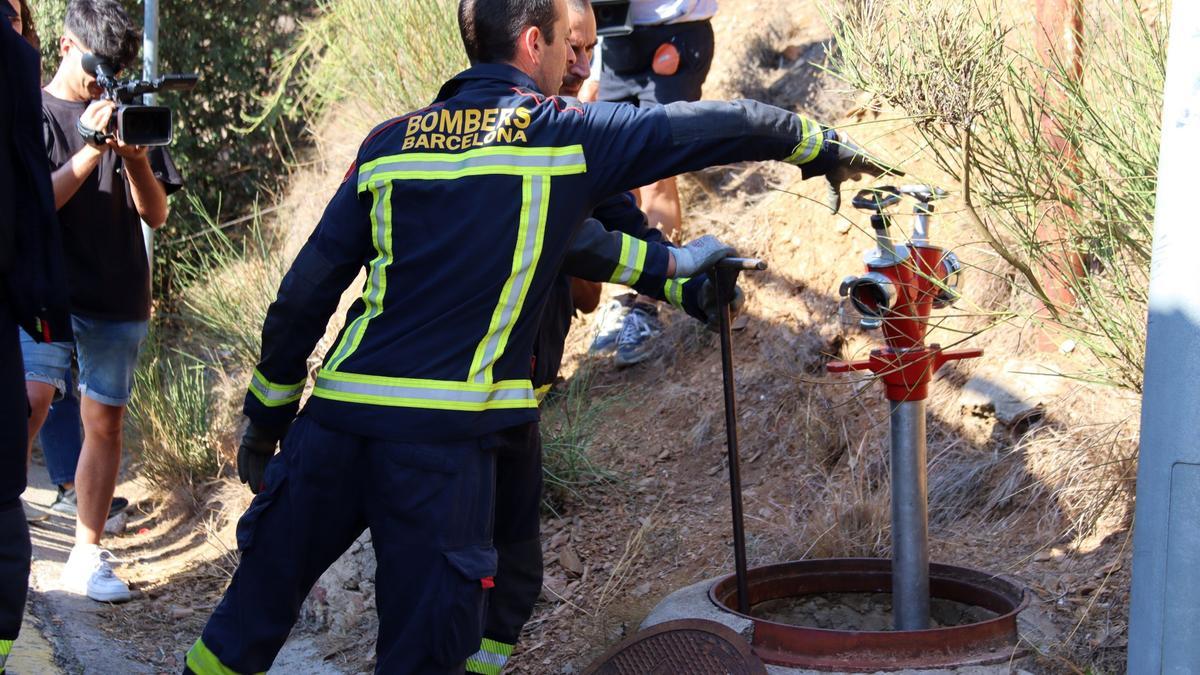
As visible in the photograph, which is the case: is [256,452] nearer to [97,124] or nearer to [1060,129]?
[97,124]

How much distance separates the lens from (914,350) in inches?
119

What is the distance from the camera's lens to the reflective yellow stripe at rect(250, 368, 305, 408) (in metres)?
2.85

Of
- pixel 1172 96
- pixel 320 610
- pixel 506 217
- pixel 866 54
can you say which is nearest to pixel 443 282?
pixel 506 217

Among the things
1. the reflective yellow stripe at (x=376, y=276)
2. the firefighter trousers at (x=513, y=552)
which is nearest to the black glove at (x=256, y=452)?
the reflective yellow stripe at (x=376, y=276)

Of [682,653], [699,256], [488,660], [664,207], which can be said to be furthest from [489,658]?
[664,207]

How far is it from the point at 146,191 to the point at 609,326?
7.84 ft

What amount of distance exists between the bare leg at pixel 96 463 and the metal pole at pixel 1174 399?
345 centimetres

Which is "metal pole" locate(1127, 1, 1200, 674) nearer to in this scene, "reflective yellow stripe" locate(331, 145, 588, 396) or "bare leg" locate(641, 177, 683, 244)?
"reflective yellow stripe" locate(331, 145, 588, 396)

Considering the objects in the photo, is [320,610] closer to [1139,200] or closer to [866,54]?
[866,54]

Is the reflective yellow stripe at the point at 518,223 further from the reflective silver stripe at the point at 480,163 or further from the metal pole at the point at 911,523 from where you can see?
the metal pole at the point at 911,523

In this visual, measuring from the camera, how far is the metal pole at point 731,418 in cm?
314

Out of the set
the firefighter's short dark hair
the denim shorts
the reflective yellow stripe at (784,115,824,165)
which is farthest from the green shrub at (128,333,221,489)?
the reflective yellow stripe at (784,115,824,165)

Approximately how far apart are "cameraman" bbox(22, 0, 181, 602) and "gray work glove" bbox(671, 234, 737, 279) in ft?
6.41

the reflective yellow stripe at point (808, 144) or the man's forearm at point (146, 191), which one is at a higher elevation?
the reflective yellow stripe at point (808, 144)
